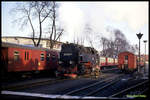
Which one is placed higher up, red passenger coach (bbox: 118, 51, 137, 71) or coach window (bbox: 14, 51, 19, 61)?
coach window (bbox: 14, 51, 19, 61)

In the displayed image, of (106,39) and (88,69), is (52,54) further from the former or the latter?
(106,39)

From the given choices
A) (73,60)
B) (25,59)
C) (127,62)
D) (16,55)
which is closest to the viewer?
(16,55)

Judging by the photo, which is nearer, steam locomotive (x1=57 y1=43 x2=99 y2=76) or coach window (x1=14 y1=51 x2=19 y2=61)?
coach window (x1=14 y1=51 x2=19 y2=61)

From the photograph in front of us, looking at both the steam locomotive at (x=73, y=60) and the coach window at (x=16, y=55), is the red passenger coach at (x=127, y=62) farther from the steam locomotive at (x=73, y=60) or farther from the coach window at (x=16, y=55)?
the coach window at (x=16, y=55)

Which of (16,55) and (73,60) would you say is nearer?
(16,55)

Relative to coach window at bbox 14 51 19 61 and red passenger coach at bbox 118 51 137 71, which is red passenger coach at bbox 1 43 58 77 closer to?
coach window at bbox 14 51 19 61

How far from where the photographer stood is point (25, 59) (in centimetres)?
1748

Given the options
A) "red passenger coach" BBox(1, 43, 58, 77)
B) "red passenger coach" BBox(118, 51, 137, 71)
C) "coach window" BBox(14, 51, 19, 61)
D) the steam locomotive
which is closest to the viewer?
"red passenger coach" BBox(1, 43, 58, 77)

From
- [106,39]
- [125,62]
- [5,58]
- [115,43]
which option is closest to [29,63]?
[5,58]

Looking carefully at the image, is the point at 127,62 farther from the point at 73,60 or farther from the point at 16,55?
the point at 16,55

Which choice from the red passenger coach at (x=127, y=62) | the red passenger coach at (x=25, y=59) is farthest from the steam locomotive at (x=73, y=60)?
the red passenger coach at (x=127, y=62)

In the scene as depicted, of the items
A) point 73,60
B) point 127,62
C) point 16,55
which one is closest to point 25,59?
point 16,55

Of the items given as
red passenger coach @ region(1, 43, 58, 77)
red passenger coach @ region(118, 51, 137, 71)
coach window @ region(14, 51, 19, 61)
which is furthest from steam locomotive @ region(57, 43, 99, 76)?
red passenger coach @ region(118, 51, 137, 71)

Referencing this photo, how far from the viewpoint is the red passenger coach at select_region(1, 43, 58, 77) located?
1555 cm
